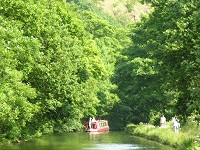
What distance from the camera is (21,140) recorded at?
53.5m

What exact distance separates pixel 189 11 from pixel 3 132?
17.7m

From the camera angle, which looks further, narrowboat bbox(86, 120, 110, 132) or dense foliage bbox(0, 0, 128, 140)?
narrowboat bbox(86, 120, 110, 132)

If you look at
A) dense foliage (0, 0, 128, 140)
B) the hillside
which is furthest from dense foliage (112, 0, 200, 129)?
the hillside

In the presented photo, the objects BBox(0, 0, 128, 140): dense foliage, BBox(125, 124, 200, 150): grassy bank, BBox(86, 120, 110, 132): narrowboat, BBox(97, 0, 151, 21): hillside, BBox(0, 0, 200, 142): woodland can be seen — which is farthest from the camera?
BBox(97, 0, 151, 21): hillside

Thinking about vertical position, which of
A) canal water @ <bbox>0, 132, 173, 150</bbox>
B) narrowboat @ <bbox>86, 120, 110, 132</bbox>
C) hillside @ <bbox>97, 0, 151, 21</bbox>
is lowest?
canal water @ <bbox>0, 132, 173, 150</bbox>

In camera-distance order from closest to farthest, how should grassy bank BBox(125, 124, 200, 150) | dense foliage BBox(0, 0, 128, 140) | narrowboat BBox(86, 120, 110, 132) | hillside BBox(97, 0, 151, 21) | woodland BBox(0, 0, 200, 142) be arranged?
woodland BBox(0, 0, 200, 142), dense foliage BBox(0, 0, 128, 140), grassy bank BBox(125, 124, 200, 150), narrowboat BBox(86, 120, 110, 132), hillside BBox(97, 0, 151, 21)

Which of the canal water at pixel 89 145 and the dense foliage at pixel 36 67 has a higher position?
the dense foliage at pixel 36 67

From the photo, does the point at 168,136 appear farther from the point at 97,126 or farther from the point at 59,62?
the point at 97,126

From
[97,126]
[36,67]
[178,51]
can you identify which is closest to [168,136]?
[36,67]

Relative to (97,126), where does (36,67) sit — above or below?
above

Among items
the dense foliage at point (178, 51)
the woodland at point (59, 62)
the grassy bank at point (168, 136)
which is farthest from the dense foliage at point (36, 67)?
the grassy bank at point (168, 136)

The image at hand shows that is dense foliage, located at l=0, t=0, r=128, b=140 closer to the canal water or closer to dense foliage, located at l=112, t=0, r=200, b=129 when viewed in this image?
the canal water

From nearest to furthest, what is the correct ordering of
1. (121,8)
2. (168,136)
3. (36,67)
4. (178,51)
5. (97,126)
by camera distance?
1. (178,51)
2. (36,67)
3. (168,136)
4. (97,126)
5. (121,8)

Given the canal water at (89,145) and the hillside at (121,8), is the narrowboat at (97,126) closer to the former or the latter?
the canal water at (89,145)
